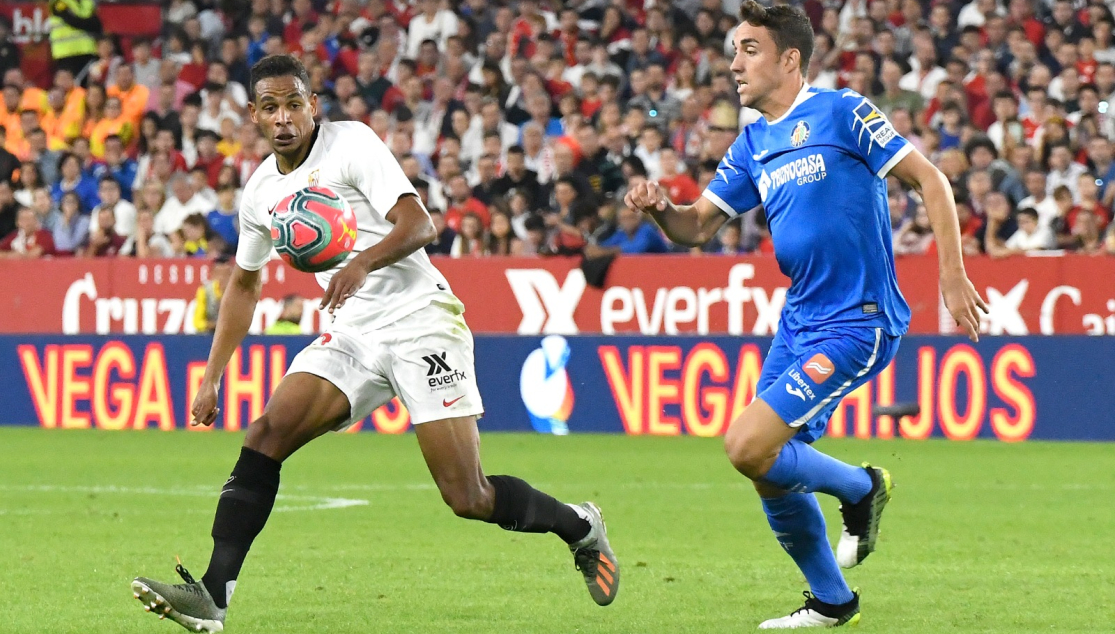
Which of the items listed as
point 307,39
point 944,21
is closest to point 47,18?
point 307,39

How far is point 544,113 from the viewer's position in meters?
19.7

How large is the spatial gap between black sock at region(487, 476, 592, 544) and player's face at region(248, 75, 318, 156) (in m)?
1.43

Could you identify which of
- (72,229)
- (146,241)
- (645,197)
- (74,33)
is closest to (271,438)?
(645,197)

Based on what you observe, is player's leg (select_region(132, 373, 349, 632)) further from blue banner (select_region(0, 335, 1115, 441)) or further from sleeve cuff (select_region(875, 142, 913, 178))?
blue banner (select_region(0, 335, 1115, 441))

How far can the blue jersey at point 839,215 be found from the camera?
6266 mm

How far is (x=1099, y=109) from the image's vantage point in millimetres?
17406

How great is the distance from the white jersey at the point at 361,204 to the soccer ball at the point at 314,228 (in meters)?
0.05

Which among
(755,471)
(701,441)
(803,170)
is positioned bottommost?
(701,441)

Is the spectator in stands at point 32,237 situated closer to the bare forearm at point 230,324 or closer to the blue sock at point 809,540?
the bare forearm at point 230,324

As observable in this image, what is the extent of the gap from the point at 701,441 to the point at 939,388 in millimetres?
2154

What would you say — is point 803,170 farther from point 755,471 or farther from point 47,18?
point 47,18

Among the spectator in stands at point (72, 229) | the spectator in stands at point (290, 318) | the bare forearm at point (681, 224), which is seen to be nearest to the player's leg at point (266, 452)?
the bare forearm at point (681, 224)

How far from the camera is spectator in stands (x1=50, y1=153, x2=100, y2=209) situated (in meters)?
21.2

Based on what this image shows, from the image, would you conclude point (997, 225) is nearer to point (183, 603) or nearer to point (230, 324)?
point (230, 324)
